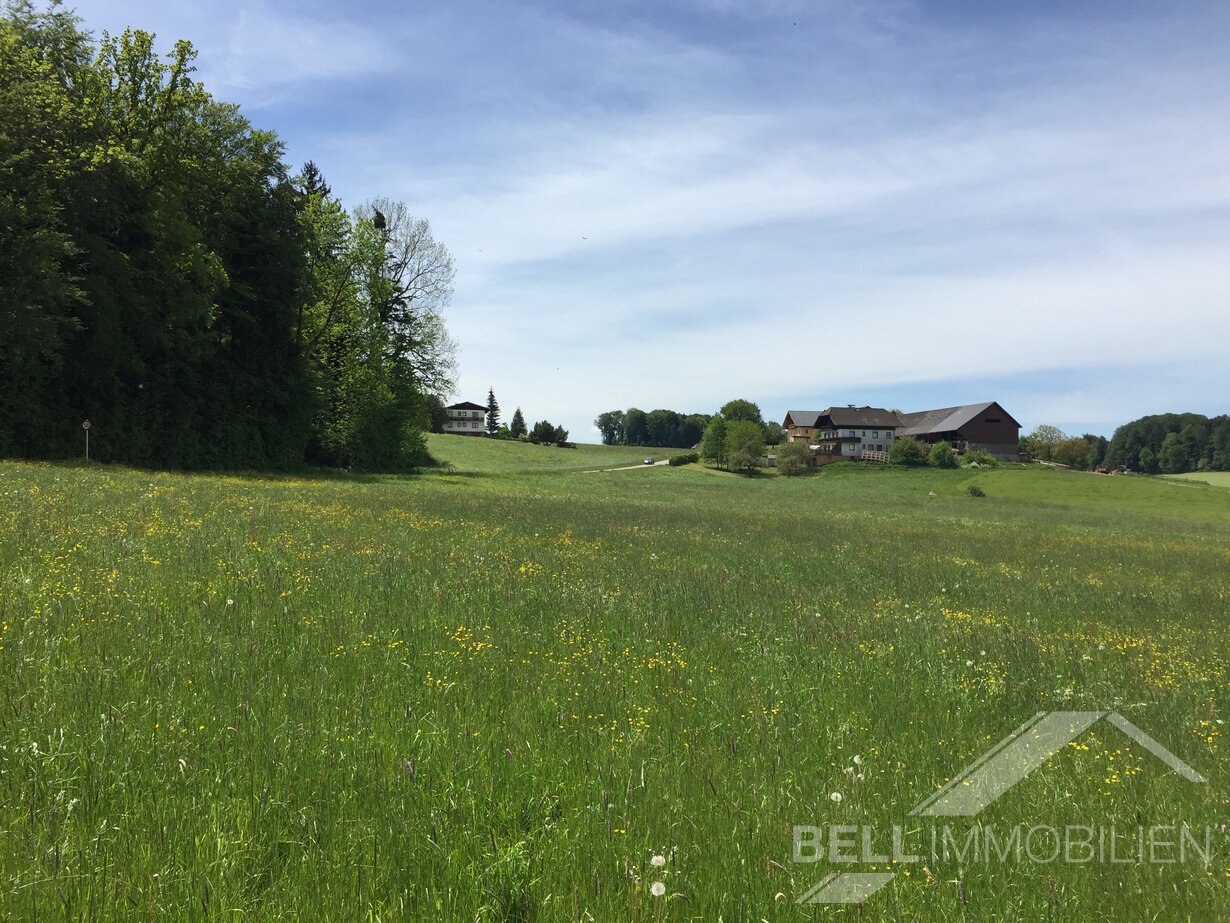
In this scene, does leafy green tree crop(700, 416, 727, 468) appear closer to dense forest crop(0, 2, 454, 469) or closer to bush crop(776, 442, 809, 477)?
bush crop(776, 442, 809, 477)

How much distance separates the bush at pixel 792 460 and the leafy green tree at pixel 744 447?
15.2 feet

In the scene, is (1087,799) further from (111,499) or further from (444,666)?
(111,499)

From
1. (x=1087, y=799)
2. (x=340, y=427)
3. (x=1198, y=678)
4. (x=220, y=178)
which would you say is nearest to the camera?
(x=1087, y=799)

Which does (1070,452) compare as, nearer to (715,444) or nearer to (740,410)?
(740,410)

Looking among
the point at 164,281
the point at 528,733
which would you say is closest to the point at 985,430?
the point at 164,281

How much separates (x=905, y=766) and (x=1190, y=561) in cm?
2298

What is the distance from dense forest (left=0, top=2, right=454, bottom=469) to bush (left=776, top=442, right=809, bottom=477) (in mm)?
63752

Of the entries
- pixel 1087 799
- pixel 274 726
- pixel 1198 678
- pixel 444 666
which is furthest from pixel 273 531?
pixel 1198 678

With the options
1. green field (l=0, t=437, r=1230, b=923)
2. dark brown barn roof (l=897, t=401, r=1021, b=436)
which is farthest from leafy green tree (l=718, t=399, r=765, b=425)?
green field (l=0, t=437, r=1230, b=923)

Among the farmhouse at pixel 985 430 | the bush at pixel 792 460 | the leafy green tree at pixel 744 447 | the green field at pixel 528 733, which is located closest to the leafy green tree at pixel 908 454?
the bush at pixel 792 460

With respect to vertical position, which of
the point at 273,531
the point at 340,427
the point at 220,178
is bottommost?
the point at 273,531

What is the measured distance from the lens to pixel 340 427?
174ft

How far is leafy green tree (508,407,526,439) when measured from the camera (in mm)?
149025

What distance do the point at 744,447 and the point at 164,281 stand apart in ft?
269
